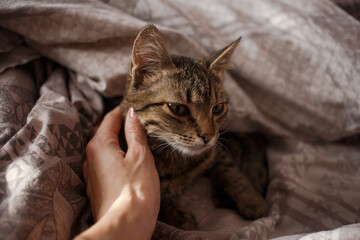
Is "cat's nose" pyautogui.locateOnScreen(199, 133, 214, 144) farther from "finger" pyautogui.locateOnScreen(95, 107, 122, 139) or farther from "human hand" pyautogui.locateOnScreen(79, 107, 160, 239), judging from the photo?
"finger" pyautogui.locateOnScreen(95, 107, 122, 139)

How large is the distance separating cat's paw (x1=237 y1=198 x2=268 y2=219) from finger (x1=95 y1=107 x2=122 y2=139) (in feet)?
1.94

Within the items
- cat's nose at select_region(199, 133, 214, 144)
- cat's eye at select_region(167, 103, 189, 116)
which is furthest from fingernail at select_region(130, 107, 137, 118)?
cat's nose at select_region(199, 133, 214, 144)

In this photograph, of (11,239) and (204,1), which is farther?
(204,1)

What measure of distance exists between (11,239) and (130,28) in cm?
86

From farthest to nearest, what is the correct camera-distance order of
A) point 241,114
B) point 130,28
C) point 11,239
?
point 241,114
point 130,28
point 11,239

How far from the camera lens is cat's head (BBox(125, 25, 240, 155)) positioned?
0.90m

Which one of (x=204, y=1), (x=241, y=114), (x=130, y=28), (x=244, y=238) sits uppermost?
(x=204, y=1)

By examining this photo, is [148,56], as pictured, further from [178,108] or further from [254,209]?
[254,209]

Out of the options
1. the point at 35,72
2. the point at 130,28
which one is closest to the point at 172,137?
the point at 130,28

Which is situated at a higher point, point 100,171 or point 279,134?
point 100,171

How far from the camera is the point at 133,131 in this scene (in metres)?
0.92

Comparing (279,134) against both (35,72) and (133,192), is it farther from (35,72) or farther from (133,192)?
(35,72)

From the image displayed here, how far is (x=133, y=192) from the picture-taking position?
2.39ft

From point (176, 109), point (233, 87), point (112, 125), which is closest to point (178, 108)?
point (176, 109)
